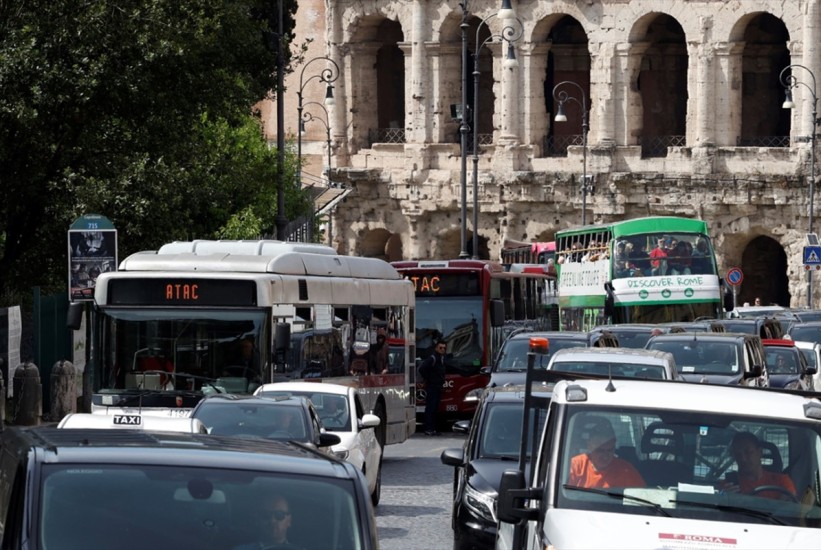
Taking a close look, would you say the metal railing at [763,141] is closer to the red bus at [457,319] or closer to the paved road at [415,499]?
the red bus at [457,319]

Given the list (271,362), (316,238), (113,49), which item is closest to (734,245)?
(316,238)

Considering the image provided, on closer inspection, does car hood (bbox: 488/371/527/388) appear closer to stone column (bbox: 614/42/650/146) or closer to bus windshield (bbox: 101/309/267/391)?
bus windshield (bbox: 101/309/267/391)

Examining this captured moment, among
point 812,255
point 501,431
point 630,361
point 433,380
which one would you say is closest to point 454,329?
point 433,380

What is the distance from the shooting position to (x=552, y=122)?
212 feet

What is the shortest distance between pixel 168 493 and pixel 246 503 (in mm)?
271

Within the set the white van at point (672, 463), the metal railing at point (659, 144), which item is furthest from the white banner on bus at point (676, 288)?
the white van at point (672, 463)

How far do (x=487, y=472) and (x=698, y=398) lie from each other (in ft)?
17.4

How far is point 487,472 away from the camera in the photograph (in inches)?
536

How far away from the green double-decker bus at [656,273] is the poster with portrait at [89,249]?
52.9 feet

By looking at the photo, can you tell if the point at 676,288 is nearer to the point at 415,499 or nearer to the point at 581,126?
the point at 415,499

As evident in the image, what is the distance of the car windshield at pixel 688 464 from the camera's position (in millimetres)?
8016

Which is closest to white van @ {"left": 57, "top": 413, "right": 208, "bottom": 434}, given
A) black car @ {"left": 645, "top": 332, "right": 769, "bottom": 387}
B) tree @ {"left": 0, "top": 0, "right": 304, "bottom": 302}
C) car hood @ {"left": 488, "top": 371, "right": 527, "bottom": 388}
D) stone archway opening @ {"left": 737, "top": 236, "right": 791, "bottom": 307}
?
car hood @ {"left": 488, "top": 371, "right": 527, "bottom": 388}

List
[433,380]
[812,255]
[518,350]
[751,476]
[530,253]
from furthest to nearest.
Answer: [530,253]
[812,255]
[433,380]
[518,350]
[751,476]

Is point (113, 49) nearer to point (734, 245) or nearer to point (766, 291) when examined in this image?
point (734, 245)
